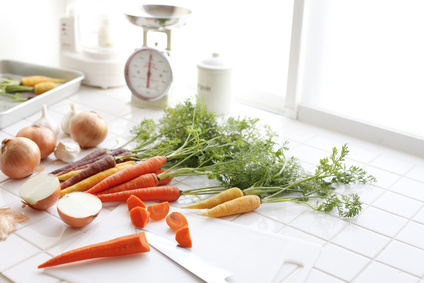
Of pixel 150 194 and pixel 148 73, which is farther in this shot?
pixel 148 73

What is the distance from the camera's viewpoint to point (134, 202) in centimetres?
132

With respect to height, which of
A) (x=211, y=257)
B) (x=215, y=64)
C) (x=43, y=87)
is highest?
(x=215, y=64)

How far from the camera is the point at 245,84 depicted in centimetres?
207

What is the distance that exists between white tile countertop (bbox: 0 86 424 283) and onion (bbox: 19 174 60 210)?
0.03m

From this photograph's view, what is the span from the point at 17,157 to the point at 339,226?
81cm

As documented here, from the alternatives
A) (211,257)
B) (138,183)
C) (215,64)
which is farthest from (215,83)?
(211,257)

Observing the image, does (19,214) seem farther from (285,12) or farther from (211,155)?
(285,12)

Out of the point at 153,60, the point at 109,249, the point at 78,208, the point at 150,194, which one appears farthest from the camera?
the point at 153,60

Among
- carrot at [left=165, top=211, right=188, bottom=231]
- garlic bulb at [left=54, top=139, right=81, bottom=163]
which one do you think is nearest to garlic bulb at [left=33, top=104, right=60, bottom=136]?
garlic bulb at [left=54, top=139, right=81, bottom=163]

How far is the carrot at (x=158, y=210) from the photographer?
4.25 feet

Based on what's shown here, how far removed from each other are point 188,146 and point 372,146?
59 centimetres

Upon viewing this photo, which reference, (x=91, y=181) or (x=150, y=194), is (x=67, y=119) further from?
(x=150, y=194)

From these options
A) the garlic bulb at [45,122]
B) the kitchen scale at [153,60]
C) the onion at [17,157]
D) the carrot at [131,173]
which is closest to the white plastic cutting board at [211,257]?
the carrot at [131,173]

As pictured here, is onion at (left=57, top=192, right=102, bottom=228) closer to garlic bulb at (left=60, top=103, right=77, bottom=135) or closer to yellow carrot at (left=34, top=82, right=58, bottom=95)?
garlic bulb at (left=60, top=103, right=77, bottom=135)
